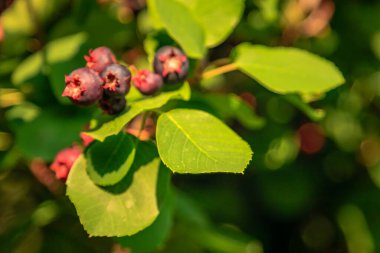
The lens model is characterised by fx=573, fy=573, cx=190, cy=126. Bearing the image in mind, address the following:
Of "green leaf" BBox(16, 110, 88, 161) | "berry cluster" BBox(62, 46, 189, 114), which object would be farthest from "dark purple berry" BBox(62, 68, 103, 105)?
"green leaf" BBox(16, 110, 88, 161)

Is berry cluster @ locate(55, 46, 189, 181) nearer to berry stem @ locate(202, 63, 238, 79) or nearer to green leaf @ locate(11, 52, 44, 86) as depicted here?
berry stem @ locate(202, 63, 238, 79)

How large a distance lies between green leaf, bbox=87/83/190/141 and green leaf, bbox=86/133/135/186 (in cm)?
5

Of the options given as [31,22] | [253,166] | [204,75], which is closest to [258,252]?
[253,166]

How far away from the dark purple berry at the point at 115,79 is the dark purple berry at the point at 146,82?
0.11 metres

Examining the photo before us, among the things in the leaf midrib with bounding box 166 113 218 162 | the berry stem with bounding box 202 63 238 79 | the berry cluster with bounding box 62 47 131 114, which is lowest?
the berry stem with bounding box 202 63 238 79

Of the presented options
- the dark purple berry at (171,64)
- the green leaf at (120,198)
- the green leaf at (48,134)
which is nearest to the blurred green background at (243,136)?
the green leaf at (48,134)

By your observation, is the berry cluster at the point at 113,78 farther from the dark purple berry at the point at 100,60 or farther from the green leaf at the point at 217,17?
the green leaf at the point at 217,17

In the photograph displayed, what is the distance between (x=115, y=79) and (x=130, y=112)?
8 centimetres

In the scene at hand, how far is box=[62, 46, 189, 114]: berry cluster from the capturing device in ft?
3.88

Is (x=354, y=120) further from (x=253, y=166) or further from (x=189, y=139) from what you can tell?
(x=189, y=139)

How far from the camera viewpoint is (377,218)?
278 cm

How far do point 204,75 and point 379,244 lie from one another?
1609 millimetres

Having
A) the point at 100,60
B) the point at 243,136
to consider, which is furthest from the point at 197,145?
the point at 243,136

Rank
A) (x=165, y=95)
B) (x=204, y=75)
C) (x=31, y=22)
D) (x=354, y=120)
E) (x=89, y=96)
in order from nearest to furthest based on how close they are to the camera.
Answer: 1. (x=89, y=96)
2. (x=165, y=95)
3. (x=204, y=75)
4. (x=31, y=22)
5. (x=354, y=120)
